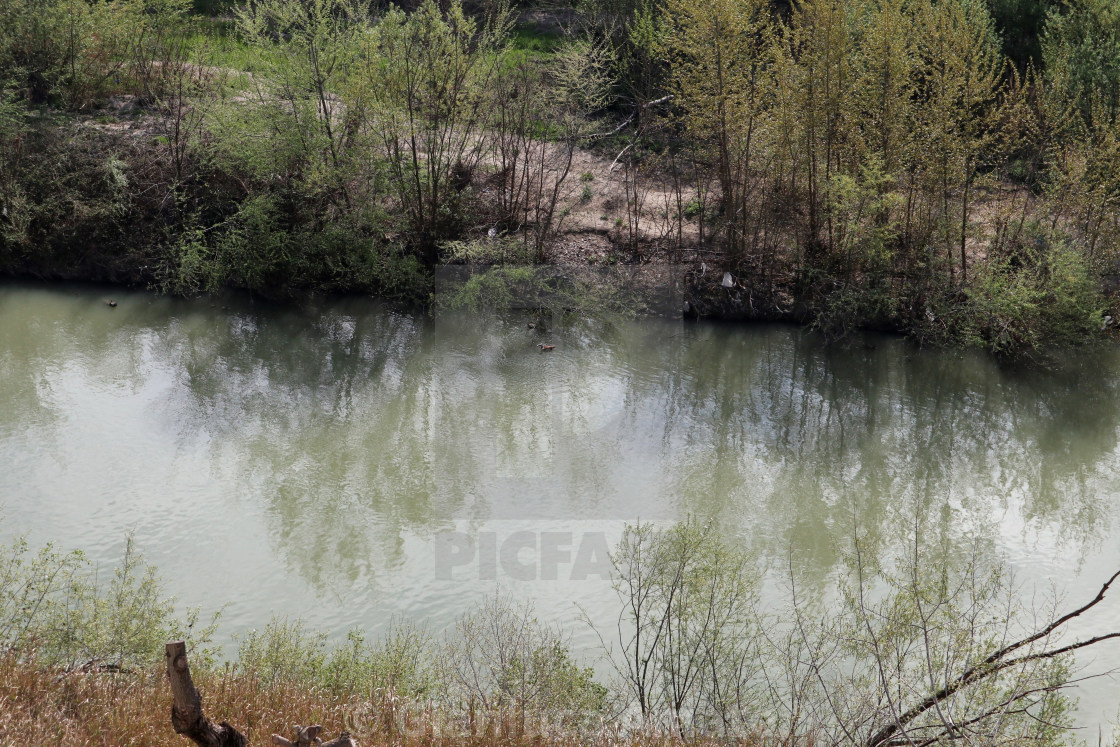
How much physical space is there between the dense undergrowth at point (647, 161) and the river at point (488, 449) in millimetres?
1296

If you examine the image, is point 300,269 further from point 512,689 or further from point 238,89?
point 512,689

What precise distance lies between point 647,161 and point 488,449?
13137mm

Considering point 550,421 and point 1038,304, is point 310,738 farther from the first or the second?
point 1038,304

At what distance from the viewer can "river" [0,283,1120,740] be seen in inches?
485

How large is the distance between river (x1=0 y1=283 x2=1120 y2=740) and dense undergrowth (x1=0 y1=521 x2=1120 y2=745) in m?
1.00

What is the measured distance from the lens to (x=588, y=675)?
9.77m

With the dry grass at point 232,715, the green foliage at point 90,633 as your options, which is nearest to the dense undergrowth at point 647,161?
the green foliage at point 90,633

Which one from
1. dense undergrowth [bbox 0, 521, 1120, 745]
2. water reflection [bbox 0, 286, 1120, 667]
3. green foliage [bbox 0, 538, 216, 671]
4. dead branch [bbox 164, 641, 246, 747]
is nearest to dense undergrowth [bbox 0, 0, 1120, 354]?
water reflection [bbox 0, 286, 1120, 667]

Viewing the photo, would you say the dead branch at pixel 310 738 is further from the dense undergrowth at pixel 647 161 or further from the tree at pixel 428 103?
the tree at pixel 428 103

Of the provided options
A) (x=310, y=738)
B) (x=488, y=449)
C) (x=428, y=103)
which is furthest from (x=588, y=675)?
(x=428, y=103)

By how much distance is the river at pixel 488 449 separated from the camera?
12.3 m

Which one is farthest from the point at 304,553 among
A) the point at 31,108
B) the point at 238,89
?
the point at 31,108

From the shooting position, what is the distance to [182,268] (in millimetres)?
21375

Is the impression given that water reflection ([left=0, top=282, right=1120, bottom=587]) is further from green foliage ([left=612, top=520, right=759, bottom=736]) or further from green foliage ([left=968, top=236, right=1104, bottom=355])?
green foliage ([left=612, top=520, right=759, bottom=736])
